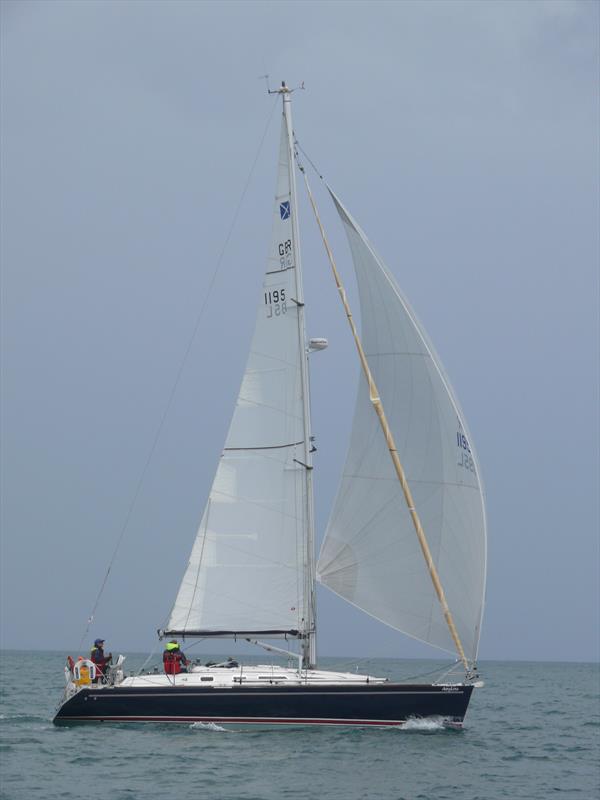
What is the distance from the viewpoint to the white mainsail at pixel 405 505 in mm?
25328

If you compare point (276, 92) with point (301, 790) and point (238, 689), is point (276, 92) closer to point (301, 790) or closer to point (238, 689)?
point (238, 689)

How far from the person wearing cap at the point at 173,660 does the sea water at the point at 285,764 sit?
3.78ft

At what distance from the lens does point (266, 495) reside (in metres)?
26.7

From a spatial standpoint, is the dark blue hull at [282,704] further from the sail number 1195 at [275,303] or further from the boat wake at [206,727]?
the sail number 1195 at [275,303]

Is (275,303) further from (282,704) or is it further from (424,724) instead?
(424,724)

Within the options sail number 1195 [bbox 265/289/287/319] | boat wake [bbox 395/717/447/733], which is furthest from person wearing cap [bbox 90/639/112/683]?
sail number 1195 [bbox 265/289/287/319]

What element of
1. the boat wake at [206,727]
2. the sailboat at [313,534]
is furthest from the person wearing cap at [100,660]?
the boat wake at [206,727]

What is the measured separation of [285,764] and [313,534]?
593cm

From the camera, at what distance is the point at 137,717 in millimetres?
25047

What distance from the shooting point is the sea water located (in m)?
19.6

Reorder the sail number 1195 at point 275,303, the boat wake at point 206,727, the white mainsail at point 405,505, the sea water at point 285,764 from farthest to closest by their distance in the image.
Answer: the sail number 1195 at point 275,303, the white mainsail at point 405,505, the boat wake at point 206,727, the sea water at point 285,764

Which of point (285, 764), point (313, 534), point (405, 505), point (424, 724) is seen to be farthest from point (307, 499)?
point (285, 764)

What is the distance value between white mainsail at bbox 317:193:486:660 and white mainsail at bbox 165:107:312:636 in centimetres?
102

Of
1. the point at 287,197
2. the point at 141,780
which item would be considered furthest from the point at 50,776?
the point at 287,197
